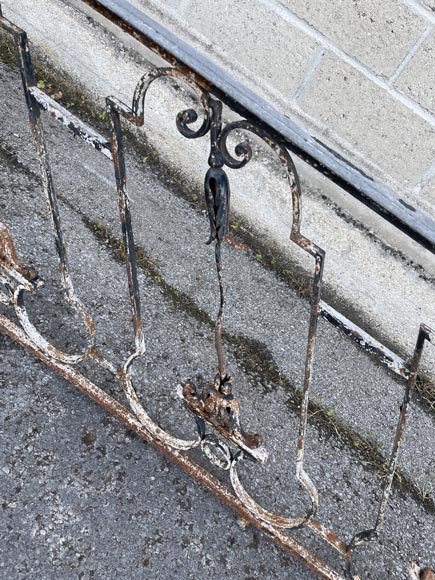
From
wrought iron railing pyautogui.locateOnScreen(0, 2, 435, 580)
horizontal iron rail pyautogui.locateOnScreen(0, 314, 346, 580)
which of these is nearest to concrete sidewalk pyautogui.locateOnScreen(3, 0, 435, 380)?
wrought iron railing pyautogui.locateOnScreen(0, 2, 435, 580)

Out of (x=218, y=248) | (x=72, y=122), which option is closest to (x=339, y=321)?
(x=218, y=248)

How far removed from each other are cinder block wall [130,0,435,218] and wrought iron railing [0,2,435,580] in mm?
1046

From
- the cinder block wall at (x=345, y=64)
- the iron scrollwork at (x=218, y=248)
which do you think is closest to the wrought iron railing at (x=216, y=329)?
the iron scrollwork at (x=218, y=248)

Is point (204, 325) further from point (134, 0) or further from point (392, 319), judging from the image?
point (134, 0)

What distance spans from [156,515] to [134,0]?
2.11 metres

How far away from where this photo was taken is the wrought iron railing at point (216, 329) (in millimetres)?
1089

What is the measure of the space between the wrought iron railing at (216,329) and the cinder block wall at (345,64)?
1.05 meters

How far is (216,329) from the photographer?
1.41 metres

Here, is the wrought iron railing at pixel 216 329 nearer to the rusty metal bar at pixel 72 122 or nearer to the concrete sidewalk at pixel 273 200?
the rusty metal bar at pixel 72 122

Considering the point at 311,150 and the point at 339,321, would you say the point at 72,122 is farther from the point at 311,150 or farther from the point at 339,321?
the point at 339,321

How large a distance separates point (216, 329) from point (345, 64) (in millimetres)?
1431

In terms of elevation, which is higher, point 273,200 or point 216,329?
point 216,329

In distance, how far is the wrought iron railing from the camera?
3.57ft

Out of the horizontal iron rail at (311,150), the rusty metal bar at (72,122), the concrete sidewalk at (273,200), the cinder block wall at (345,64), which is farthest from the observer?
the concrete sidewalk at (273,200)
